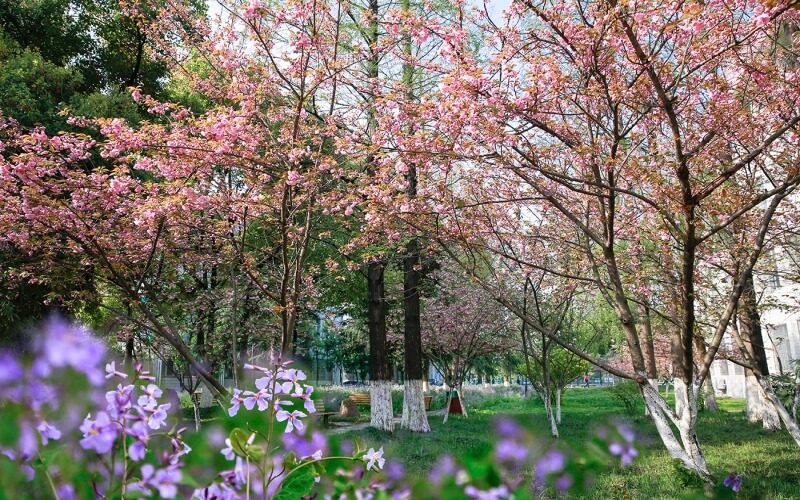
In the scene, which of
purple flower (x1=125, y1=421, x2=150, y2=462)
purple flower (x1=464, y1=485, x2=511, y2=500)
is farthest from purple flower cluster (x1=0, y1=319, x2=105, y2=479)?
purple flower (x1=464, y1=485, x2=511, y2=500)

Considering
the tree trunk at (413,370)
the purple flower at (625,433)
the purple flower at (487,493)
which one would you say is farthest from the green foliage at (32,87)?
the purple flower at (487,493)

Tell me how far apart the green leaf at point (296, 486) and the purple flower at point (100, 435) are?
0.46 m

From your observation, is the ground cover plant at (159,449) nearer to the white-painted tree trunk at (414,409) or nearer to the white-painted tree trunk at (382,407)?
the white-painted tree trunk at (382,407)

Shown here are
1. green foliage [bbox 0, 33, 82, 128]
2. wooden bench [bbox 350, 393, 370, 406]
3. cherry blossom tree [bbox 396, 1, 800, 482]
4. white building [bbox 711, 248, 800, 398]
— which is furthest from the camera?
wooden bench [bbox 350, 393, 370, 406]

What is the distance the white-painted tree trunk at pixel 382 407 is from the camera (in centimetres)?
1171

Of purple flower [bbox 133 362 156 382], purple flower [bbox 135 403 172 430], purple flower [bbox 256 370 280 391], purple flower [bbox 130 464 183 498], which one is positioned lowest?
purple flower [bbox 130 464 183 498]

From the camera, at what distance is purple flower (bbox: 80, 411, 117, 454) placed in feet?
3.04

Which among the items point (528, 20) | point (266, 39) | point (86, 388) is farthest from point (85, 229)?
point (86, 388)

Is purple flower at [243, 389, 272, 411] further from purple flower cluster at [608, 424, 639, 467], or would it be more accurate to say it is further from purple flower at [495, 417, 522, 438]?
purple flower cluster at [608, 424, 639, 467]

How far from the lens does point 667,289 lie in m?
9.07

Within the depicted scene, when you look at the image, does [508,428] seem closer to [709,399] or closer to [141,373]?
[141,373]

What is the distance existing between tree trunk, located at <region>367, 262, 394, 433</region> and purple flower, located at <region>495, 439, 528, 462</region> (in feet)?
34.7

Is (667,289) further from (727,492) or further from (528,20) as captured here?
(727,492)

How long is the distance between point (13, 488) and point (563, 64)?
5.97 m
